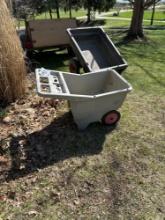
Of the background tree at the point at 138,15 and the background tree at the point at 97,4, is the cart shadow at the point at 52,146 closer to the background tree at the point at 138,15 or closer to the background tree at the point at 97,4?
the background tree at the point at 138,15

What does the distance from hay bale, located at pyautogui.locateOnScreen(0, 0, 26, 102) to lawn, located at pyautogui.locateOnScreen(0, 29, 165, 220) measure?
0.69 m

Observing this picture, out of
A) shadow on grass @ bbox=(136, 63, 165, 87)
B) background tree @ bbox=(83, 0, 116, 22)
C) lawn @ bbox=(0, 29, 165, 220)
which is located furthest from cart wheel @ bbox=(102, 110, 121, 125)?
background tree @ bbox=(83, 0, 116, 22)

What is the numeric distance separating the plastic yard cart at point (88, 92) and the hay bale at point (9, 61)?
685 mm

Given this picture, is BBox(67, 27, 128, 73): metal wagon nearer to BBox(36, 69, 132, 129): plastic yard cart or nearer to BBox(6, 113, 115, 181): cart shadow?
BBox(36, 69, 132, 129): plastic yard cart

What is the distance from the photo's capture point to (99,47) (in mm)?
A: 5410

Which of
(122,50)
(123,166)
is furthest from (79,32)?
(123,166)

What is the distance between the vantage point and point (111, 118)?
11.9ft

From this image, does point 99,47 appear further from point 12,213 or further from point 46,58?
point 12,213

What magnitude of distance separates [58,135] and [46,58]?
4.04 m

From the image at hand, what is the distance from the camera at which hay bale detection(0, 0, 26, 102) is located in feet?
12.5

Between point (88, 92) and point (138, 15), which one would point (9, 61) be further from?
point (138, 15)

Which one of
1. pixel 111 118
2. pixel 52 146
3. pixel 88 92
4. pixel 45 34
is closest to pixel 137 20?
pixel 45 34

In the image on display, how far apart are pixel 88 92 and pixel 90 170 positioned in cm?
148

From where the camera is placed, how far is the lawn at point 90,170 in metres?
2.49
